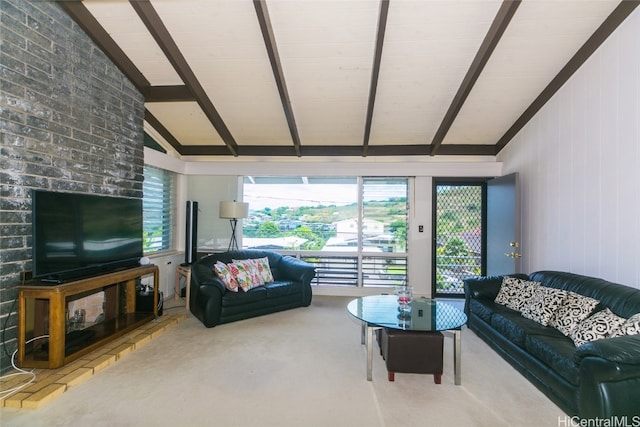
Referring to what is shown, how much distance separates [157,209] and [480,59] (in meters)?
4.72

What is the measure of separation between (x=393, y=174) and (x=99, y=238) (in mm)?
4091

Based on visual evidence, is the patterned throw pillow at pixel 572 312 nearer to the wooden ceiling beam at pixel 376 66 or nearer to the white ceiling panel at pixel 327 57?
the wooden ceiling beam at pixel 376 66

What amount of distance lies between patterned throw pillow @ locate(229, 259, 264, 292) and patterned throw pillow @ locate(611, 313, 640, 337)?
3.56 m

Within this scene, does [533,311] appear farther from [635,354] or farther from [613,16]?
[613,16]

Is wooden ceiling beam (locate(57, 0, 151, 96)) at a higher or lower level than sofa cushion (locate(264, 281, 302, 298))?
higher

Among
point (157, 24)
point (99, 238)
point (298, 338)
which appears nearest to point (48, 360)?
point (99, 238)

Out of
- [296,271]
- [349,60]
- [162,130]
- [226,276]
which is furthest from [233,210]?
[349,60]

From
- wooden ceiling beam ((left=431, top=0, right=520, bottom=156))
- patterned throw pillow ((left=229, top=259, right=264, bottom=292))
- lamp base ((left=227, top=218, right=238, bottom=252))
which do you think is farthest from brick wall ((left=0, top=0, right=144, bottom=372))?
wooden ceiling beam ((left=431, top=0, right=520, bottom=156))

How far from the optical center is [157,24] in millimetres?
2934

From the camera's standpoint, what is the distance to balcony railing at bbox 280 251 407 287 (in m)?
5.23

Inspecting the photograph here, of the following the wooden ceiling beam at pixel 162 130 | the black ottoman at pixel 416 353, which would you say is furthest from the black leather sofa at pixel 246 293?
the wooden ceiling beam at pixel 162 130

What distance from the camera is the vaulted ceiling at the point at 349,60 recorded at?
2816 millimetres

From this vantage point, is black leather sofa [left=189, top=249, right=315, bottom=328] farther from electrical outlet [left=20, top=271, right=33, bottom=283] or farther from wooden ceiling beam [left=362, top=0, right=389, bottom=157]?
wooden ceiling beam [left=362, top=0, right=389, bottom=157]

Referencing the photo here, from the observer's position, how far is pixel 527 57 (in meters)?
3.24
